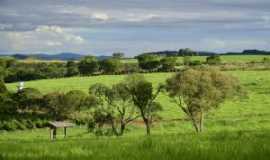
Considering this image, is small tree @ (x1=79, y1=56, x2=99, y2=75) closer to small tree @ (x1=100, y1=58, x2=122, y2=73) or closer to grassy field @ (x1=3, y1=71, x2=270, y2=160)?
small tree @ (x1=100, y1=58, x2=122, y2=73)

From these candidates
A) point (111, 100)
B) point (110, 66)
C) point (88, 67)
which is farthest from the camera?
point (88, 67)

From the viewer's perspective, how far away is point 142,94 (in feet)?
195

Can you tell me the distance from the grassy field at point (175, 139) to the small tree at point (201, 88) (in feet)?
10.6

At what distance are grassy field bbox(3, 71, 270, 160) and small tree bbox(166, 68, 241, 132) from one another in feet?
10.6

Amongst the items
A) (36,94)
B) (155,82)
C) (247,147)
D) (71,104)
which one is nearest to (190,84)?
(71,104)

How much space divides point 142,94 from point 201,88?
6312 mm

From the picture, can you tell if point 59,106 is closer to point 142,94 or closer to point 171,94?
point 142,94

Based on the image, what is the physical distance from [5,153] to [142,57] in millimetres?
169202

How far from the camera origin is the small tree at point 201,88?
188 ft

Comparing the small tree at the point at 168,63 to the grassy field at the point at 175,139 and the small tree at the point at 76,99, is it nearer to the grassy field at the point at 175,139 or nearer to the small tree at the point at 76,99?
the grassy field at the point at 175,139

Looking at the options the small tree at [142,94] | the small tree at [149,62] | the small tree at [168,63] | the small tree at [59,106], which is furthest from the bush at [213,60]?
the small tree at [142,94]

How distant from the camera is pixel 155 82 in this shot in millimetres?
116438

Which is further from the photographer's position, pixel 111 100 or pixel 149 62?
pixel 149 62

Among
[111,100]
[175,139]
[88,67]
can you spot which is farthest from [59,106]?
[88,67]
